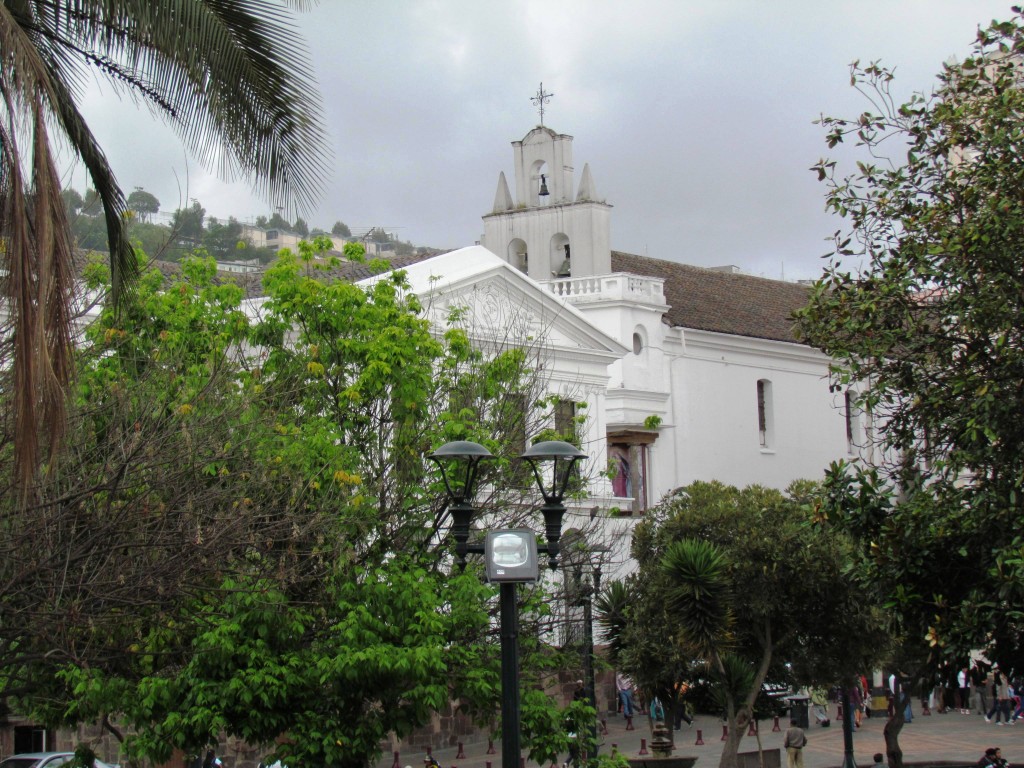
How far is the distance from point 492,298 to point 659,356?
10.0 metres

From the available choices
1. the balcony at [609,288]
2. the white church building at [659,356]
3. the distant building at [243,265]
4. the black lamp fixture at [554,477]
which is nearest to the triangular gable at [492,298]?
the white church building at [659,356]

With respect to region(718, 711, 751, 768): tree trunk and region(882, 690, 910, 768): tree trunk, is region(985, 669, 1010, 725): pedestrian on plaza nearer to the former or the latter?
region(882, 690, 910, 768): tree trunk

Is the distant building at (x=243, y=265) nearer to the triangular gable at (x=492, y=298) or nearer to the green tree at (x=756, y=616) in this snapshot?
the triangular gable at (x=492, y=298)

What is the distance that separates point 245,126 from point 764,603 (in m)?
16.9

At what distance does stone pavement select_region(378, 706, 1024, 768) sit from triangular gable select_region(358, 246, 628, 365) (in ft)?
27.5

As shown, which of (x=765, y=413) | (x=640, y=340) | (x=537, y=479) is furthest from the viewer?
(x=765, y=413)

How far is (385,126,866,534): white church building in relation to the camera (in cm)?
3966

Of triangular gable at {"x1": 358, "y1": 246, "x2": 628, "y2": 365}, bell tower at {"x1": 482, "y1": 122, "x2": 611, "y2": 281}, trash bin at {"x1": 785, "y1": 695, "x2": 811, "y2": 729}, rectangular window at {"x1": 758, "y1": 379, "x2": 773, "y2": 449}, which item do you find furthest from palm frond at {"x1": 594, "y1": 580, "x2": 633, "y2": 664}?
rectangular window at {"x1": 758, "y1": 379, "x2": 773, "y2": 449}

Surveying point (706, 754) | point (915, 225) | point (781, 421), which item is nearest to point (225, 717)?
point (915, 225)

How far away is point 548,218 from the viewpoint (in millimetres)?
42156

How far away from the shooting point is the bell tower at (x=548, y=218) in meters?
41.4

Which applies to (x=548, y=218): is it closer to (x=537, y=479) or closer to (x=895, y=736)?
(x=895, y=736)

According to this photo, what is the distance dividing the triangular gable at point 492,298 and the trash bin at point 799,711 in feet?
29.5

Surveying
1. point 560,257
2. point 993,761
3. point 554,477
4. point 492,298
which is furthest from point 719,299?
point 554,477
